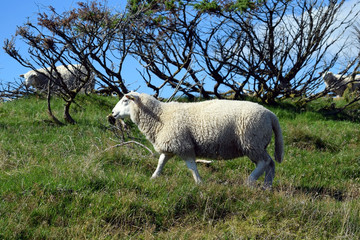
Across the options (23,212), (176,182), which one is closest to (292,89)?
(176,182)

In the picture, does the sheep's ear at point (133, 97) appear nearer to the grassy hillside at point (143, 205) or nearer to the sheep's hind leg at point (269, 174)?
the grassy hillside at point (143, 205)

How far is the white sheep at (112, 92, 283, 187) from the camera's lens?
650 centimetres

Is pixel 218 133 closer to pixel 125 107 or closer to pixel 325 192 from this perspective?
pixel 125 107

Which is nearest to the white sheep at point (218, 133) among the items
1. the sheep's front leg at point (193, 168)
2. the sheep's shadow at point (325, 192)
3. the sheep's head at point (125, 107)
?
the sheep's front leg at point (193, 168)

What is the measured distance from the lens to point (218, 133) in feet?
21.3

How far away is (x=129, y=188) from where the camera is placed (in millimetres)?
5566

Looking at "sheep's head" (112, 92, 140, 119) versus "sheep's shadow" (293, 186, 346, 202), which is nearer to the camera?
"sheep's shadow" (293, 186, 346, 202)

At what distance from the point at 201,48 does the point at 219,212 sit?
8.88 m

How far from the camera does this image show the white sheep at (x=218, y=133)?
6504 millimetres

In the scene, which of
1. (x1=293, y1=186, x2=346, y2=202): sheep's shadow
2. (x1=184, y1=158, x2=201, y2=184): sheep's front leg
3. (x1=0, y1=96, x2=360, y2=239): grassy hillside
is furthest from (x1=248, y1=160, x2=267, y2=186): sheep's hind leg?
(x1=293, y1=186, x2=346, y2=202): sheep's shadow

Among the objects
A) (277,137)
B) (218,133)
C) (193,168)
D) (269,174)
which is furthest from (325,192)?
(193,168)

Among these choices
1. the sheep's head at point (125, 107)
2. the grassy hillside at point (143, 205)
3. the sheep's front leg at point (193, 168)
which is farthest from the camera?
the sheep's head at point (125, 107)

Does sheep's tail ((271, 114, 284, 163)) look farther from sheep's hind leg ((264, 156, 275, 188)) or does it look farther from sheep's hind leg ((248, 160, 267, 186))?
sheep's hind leg ((248, 160, 267, 186))

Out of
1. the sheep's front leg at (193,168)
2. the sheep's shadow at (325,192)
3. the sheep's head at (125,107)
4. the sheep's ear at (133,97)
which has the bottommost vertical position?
the sheep's shadow at (325,192)
